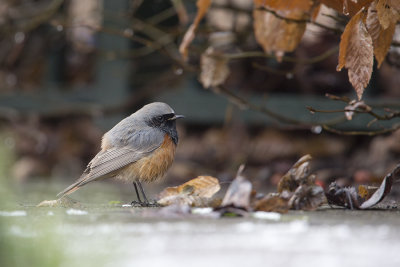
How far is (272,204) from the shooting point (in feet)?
Answer: 7.63

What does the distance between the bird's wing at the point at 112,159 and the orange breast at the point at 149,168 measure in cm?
3

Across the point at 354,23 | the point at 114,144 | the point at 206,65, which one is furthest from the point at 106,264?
the point at 206,65

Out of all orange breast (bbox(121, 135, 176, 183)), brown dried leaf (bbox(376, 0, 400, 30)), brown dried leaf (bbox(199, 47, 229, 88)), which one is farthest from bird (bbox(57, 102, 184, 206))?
brown dried leaf (bbox(376, 0, 400, 30))

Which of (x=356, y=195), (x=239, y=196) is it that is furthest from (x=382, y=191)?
(x=239, y=196)

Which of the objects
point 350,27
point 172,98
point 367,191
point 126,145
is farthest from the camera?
point 172,98

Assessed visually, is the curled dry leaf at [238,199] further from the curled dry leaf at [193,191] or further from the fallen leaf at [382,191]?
the fallen leaf at [382,191]

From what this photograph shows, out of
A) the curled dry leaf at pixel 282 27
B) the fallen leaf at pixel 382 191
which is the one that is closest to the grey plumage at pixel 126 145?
the curled dry leaf at pixel 282 27

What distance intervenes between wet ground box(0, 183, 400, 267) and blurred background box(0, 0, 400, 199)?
10.5ft

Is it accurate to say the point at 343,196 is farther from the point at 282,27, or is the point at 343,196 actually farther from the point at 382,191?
the point at 282,27

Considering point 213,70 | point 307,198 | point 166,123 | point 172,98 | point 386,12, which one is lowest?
point 172,98

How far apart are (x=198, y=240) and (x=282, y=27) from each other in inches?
65.0

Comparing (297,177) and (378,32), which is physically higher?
(378,32)

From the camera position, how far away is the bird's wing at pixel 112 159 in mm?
3291

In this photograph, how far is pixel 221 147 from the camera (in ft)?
19.7
